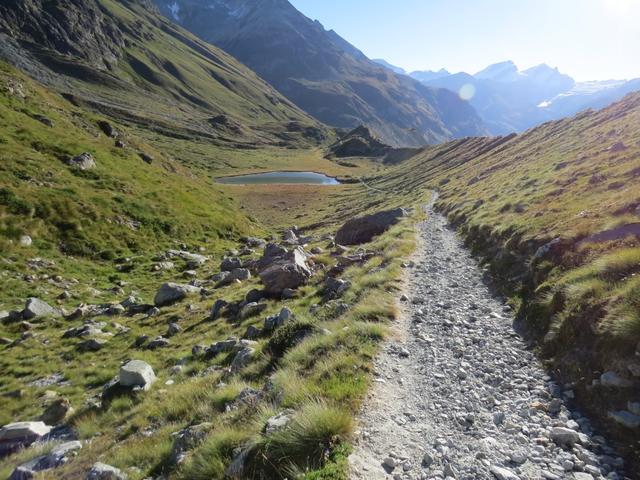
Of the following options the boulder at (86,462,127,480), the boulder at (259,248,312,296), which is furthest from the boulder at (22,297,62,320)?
the boulder at (86,462,127,480)

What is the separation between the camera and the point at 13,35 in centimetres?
19850

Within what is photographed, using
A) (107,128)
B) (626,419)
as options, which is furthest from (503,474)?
(107,128)

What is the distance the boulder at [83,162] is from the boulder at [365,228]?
26.5 metres

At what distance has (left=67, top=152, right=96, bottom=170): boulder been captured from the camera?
36.6 metres

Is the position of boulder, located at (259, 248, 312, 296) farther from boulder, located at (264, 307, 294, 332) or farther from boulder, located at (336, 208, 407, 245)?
boulder, located at (336, 208, 407, 245)

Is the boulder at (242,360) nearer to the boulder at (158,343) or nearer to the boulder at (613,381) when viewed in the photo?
the boulder at (158,343)

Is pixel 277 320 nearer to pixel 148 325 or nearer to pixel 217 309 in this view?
pixel 217 309

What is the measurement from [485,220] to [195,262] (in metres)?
24.2

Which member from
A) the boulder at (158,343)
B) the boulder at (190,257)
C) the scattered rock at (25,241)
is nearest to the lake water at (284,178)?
the boulder at (190,257)

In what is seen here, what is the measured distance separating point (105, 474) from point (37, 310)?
16.9 m

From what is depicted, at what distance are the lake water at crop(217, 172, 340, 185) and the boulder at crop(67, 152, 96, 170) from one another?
97.7 meters

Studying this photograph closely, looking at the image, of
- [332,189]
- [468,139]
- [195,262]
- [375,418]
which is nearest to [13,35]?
[332,189]

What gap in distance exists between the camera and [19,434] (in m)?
11.3

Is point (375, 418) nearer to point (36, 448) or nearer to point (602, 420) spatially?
point (602, 420)
